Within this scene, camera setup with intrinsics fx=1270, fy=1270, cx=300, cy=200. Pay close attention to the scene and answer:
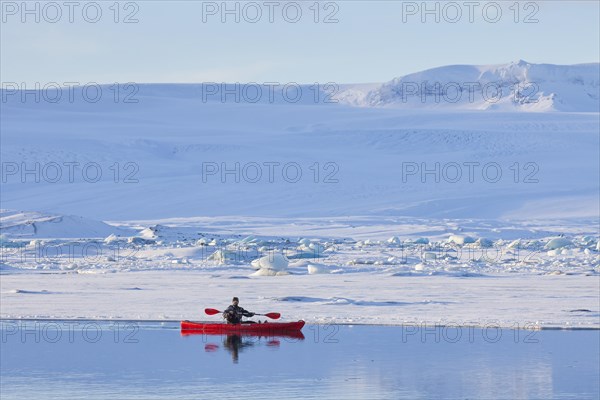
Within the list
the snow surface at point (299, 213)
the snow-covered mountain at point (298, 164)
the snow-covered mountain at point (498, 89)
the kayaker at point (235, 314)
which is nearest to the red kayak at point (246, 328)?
the kayaker at point (235, 314)

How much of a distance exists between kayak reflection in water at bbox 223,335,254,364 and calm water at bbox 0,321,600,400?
0.01 meters

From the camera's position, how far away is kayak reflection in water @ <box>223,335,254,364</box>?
40.9 feet

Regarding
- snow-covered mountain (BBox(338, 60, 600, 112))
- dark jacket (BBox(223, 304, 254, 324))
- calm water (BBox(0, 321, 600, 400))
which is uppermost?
snow-covered mountain (BBox(338, 60, 600, 112))

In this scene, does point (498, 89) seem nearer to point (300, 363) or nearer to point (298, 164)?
point (298, 164)

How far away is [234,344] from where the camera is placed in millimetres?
13172

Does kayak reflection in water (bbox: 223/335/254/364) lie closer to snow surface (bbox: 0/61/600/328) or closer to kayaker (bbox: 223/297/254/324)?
kayaker (bbox: 223/297/254/324)

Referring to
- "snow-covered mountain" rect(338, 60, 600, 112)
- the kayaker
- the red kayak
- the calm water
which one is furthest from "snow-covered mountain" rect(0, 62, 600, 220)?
"snow-covered mountain" rect(338, 60, 600, 112)

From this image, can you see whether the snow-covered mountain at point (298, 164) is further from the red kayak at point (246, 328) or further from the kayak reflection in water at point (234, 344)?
the kayak reflection in water at point (234, 344)

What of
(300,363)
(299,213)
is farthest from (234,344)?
(299,213)

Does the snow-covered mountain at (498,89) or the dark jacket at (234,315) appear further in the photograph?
the snow-covered mountain at (498,89)

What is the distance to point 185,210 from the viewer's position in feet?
148

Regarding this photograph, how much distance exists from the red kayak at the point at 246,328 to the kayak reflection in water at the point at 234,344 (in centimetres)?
10

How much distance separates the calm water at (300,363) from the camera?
10.1m

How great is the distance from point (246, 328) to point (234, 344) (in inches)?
24.1
